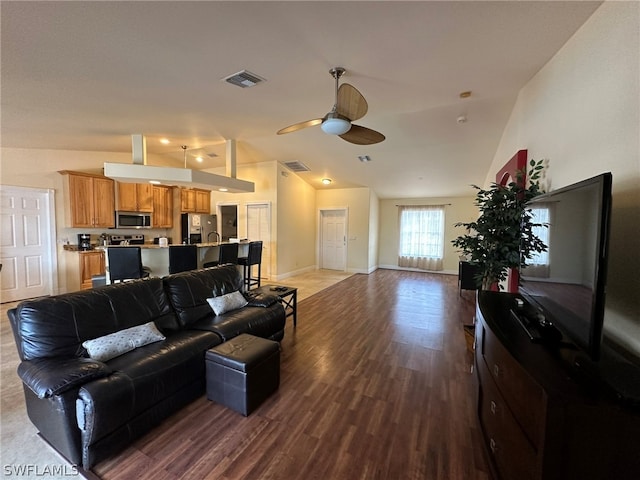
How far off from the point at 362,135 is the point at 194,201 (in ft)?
18.4

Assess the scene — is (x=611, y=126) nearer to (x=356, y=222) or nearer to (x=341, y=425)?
(x=341, y=425)

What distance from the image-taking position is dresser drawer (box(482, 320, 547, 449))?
3.34 feet

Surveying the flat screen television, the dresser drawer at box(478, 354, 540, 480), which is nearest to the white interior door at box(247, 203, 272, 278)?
the dresser drawer at box(478, 354, 540, 480)

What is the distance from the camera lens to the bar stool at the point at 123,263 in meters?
4.12

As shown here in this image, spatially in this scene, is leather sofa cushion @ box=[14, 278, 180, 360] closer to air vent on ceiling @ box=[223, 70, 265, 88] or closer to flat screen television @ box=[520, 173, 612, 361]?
air vent on ceiling @ box=[223, 70, 265, 88]

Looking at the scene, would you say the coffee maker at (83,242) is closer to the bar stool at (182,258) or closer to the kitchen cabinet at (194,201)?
the kitchen cabinet at (194,201)

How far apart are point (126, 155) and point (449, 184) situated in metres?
7.76

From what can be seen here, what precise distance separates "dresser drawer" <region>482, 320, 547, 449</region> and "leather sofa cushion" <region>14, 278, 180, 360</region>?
2.57 metres

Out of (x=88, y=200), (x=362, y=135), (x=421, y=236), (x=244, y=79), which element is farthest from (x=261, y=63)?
(x=421, y=236)

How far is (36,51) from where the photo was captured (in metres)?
2.16

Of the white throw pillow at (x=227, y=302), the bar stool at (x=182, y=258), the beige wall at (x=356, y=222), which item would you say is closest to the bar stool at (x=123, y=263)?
the bar stool at (x=182, y=258)

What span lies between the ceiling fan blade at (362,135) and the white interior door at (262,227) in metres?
4.05

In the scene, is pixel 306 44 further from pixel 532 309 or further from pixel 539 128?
pixel 532 309

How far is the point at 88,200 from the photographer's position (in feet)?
17.7
